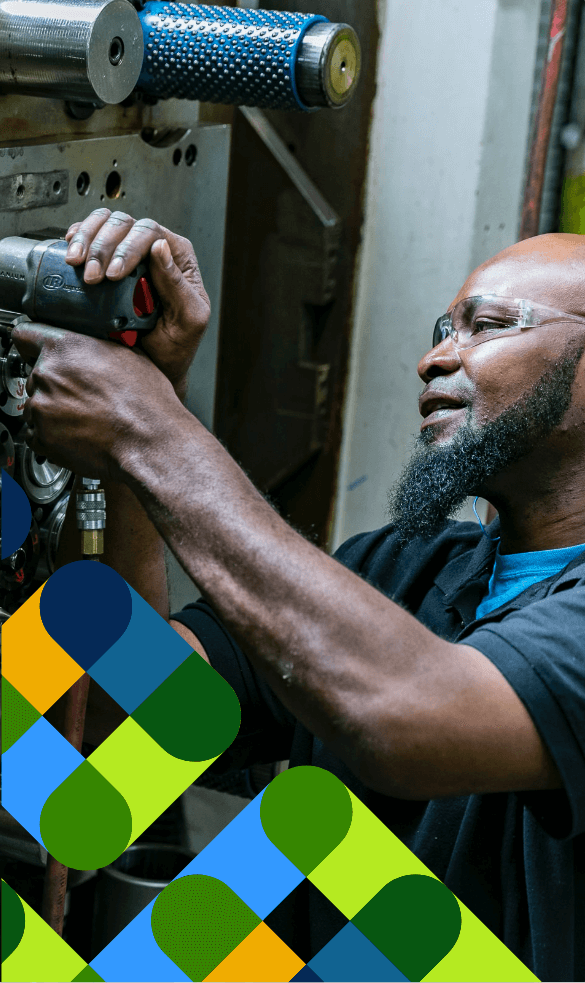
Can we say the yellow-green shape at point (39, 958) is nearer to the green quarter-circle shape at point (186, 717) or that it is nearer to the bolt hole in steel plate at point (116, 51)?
the green quarter-circle shape at point (186, 717)

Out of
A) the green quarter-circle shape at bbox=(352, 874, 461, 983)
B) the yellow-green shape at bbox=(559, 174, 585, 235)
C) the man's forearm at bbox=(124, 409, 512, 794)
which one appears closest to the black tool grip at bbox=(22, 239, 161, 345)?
the man's forearm at bbox=(124, 409, 512, 794)

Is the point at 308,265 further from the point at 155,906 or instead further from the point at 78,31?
the point at 155,906

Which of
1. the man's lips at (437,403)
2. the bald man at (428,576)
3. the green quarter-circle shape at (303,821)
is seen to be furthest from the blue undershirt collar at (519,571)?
the green quarter-circle shape at (303,821)

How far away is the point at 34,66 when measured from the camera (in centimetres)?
106

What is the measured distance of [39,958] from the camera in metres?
1.01

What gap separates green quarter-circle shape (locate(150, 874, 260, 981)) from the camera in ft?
3.50

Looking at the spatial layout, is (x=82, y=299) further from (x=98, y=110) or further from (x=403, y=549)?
(x=403, y=549)

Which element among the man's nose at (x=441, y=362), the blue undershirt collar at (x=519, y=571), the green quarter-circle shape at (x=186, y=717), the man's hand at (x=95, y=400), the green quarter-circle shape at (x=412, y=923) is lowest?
the green quarter-circle shape at (x=412, y=923)

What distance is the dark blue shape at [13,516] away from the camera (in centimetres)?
114

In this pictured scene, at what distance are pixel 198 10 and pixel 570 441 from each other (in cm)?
64

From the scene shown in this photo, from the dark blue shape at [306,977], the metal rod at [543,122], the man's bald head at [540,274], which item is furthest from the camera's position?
the metal rod at [543,122]

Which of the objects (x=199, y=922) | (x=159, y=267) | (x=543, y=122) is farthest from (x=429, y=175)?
(x=199, y=922)

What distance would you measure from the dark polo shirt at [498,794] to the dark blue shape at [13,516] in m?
0.25
